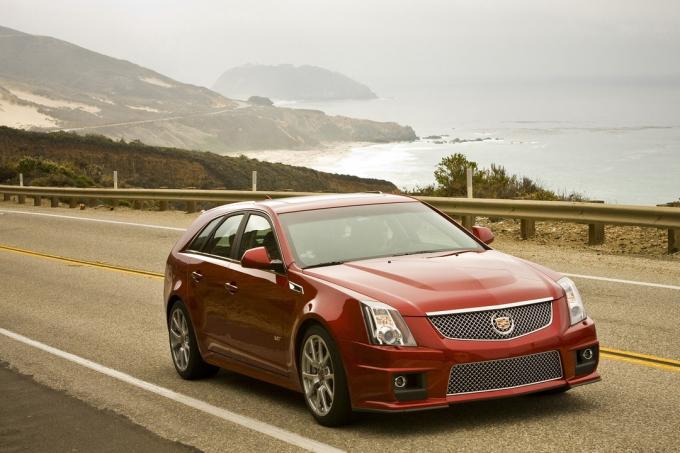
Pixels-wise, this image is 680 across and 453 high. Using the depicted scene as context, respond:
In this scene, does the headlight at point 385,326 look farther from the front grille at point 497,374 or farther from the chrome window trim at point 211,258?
the chrome window trim at point 211,258

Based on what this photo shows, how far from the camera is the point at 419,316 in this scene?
21.8ft

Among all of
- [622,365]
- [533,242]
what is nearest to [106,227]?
[533,242]

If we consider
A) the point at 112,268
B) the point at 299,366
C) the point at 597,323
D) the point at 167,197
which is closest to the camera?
the point at 299,366

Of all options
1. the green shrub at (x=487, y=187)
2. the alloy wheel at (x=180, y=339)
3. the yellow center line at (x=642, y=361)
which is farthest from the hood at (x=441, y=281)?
the green shrub at (x=487, y=187)

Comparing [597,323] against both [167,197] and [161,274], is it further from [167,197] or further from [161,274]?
[167,197]

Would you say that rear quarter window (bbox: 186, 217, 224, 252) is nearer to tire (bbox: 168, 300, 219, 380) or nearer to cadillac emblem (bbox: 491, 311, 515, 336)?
tire (bbox: 168, 300, 219, 380)

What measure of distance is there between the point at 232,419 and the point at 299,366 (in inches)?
28.4

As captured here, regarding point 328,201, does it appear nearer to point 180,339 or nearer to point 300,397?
point 300,397

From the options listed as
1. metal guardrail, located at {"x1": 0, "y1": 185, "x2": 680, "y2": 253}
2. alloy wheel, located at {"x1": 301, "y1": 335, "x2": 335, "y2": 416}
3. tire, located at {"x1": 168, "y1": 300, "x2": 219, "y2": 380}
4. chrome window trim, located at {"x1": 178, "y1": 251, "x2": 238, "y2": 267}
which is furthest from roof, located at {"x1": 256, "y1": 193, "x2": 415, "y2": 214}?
metal guardrail, located at {"x1": 0, "y1": 185, "x2": 680, "y2": 253}

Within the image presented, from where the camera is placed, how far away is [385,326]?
6.70 meters

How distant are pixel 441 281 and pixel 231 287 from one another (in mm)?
1961

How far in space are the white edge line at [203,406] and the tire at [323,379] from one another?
219 millimetres

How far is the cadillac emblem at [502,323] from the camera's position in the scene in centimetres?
666

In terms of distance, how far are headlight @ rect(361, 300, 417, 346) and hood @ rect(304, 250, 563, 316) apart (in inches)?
2.2
